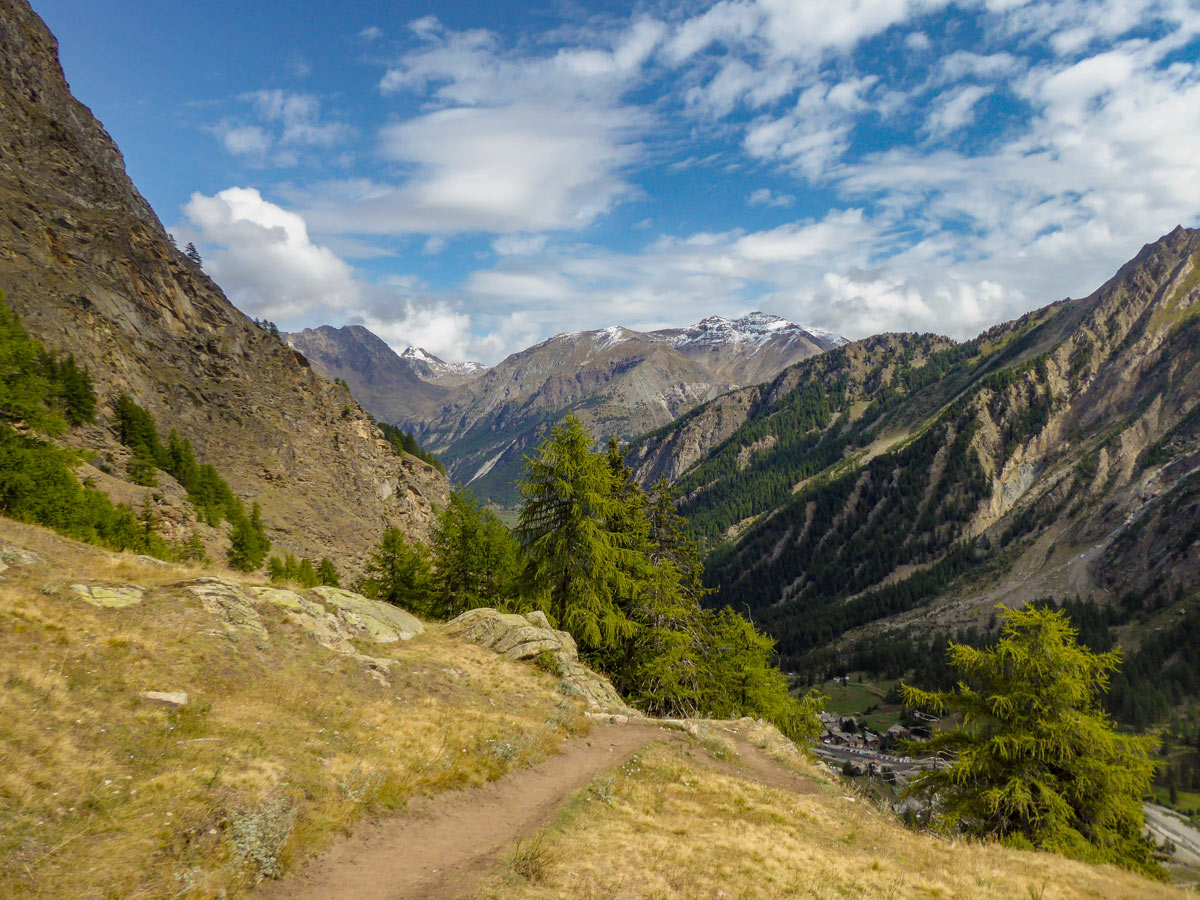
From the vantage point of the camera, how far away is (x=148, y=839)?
889cm

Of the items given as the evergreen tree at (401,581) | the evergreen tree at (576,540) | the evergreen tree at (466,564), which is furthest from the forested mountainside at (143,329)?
the evergreen tree at (576,540)

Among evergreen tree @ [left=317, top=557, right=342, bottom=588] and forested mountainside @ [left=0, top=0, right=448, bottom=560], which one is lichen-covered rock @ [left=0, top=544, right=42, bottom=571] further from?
forested mountainside @ [left=0, top=0, right=448, bottom=560]

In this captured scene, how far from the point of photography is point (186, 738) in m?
11.8

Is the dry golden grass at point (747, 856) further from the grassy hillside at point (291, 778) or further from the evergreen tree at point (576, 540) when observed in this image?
the evergreen tree at point (576, 540)

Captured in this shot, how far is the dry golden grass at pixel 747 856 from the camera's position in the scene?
Result: 10898 mm

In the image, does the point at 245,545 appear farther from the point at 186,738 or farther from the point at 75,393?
the point at 186,738

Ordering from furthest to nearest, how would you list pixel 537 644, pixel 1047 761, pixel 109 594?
pixel 537 644
pixel 1047 761
pixel 109 594

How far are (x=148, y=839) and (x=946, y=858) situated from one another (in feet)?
58.1

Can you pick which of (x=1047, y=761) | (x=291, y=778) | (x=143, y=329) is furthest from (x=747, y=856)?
(x=143, y=329)

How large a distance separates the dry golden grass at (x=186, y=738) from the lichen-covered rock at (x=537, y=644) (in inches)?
158

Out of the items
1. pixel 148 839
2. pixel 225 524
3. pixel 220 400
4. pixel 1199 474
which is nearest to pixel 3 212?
pixel 220 400

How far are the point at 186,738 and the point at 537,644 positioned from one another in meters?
15.0

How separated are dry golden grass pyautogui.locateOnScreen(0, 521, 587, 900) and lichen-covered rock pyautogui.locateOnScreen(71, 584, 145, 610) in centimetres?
34

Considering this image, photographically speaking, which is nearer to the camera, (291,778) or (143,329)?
(291,778)
